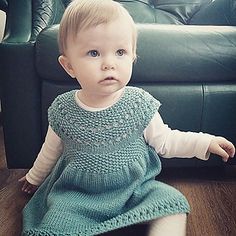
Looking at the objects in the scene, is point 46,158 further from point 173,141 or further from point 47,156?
point 173,141

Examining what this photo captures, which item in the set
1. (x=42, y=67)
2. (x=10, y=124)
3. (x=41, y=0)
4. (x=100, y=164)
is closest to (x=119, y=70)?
(x=100, y=164)

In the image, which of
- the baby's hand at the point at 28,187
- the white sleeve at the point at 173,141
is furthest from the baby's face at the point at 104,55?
the baby's hand at the point at 28,187

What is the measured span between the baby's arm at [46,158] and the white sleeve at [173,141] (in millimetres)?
205

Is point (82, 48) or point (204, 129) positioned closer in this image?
point (82, 48)

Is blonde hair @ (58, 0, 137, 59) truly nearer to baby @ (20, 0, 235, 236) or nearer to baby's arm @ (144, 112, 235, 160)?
→ baby @ (20, 0, 235, 236)

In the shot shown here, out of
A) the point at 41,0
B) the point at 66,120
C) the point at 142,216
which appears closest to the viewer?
the point at 142,216

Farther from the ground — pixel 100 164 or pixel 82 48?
pixel 82 48

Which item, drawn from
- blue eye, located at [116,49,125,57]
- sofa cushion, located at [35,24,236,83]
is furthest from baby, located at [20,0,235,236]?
sofa cushion, located at [35,24,236,83]

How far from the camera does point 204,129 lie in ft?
3.20

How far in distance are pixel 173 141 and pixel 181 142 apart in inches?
0.7

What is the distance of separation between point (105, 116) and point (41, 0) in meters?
0.57

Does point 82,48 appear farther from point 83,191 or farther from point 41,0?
point 41,0

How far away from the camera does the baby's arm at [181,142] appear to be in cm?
76

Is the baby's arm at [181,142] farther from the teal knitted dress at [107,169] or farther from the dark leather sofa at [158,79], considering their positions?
the dark leather sofa at [158,79]
